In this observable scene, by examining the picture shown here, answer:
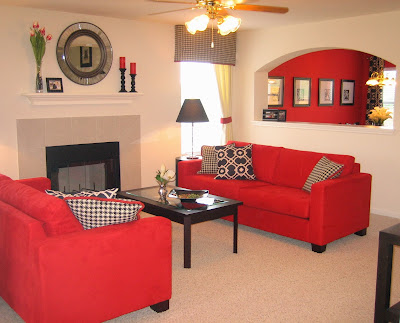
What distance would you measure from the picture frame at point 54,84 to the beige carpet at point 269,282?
2336 millimetres

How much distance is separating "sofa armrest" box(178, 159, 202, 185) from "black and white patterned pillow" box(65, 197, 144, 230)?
2.81m

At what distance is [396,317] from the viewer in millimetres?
2848

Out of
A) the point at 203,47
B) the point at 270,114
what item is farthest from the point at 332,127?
the point at 203,47

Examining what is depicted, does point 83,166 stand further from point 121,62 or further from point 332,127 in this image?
point 332,127

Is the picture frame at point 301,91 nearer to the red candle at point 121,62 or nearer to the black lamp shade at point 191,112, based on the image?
the black lamp shade at point 191,112

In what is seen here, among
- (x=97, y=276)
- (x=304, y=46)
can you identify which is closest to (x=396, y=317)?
(x=97, y=276)

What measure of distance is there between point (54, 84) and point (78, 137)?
28.4 inches

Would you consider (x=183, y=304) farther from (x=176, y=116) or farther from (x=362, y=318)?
(x=176, y=116)

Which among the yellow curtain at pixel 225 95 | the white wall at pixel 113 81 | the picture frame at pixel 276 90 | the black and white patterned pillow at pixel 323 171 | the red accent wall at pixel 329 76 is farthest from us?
the red accent wall at pixel 329 76

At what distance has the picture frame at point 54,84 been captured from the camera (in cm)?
558

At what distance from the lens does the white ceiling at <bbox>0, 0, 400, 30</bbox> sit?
16.4ft

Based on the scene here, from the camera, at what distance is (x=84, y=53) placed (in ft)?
19.3

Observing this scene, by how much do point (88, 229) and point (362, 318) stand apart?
6.33 ft

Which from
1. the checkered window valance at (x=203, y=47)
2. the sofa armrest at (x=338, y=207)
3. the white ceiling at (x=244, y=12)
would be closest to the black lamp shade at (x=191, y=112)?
the checkered window valance at (x=203, y=47)
